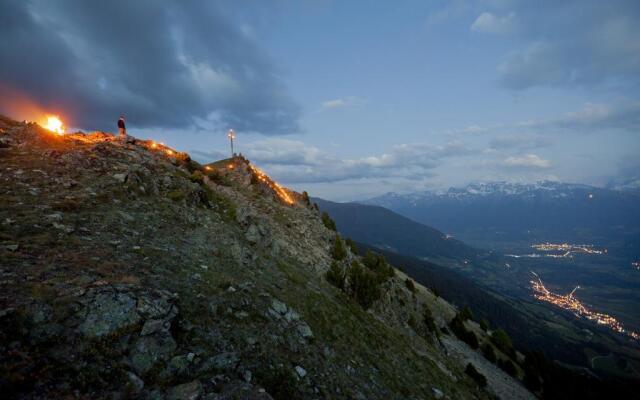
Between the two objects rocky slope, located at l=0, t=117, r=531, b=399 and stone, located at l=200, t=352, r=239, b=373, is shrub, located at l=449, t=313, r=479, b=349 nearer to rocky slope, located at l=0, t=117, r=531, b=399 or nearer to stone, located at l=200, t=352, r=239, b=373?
rocky slope, located at l=0, t=117, r=531, b=399

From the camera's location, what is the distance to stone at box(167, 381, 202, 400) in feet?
28.9

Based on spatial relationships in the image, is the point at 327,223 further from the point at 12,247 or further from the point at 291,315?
the point at 12,247

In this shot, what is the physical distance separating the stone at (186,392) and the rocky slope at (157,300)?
0.14ft

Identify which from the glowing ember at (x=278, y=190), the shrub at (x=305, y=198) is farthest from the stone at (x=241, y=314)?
the shrub at (x=305, y=198)

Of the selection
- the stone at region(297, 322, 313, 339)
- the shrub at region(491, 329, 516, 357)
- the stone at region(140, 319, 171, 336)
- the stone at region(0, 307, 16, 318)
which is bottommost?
the shrub at region(491, 329, 516, 357)

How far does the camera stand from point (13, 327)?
8.51 m

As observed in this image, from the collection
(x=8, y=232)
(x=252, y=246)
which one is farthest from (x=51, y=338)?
(x=252, y=246)

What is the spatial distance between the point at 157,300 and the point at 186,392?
4169 millimetres

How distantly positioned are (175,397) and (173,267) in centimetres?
786

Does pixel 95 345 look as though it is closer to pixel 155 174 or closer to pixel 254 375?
pixel 254 375

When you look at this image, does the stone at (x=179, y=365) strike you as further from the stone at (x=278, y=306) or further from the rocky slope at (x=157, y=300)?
the stone at (x=278, y=306)

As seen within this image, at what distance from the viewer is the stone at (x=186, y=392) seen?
8800mm

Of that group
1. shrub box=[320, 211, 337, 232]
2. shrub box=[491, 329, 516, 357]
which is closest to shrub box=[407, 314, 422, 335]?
shrub box=[320, 211, 337, 232]

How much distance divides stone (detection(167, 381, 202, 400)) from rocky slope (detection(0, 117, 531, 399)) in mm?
42
